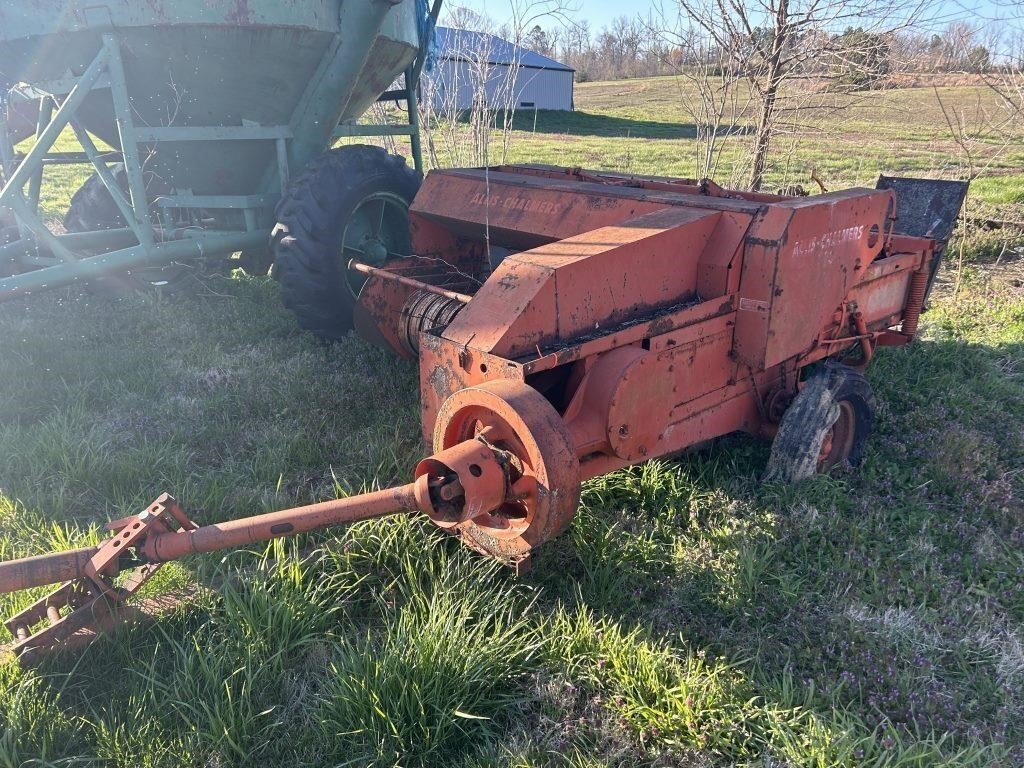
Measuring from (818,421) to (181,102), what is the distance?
4.70m

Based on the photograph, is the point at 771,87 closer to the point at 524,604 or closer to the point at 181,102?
the point at 181,102

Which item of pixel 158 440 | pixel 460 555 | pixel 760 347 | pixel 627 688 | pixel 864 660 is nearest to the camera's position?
pixel 627 688

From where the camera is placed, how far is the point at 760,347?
319 centimetres

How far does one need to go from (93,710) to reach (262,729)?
0.55 m

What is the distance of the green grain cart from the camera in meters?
4.56

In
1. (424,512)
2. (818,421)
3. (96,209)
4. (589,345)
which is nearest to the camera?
(424,512)

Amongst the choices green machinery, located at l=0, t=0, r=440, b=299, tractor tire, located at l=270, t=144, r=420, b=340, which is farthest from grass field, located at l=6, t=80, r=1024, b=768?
green machinery, located at l=0, t=0, r=440, b=299

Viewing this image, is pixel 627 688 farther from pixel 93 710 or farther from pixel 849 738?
pixel 93 710

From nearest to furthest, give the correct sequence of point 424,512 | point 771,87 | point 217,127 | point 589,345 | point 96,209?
point 424,512, point 589,345, point 217,127, point 771,87, point 96,209

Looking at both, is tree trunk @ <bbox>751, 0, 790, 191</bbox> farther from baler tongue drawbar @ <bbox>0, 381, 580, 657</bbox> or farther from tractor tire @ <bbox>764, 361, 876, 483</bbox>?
baler tongue drawbar @ <bbox>0, 381, 580, 657</bbox>

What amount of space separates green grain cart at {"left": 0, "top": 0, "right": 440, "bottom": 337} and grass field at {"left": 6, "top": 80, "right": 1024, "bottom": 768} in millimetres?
869

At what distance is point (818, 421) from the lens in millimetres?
3320

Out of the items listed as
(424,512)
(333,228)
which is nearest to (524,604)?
(424,512)

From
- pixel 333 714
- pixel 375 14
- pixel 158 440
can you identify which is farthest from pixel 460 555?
pixel 375 14
